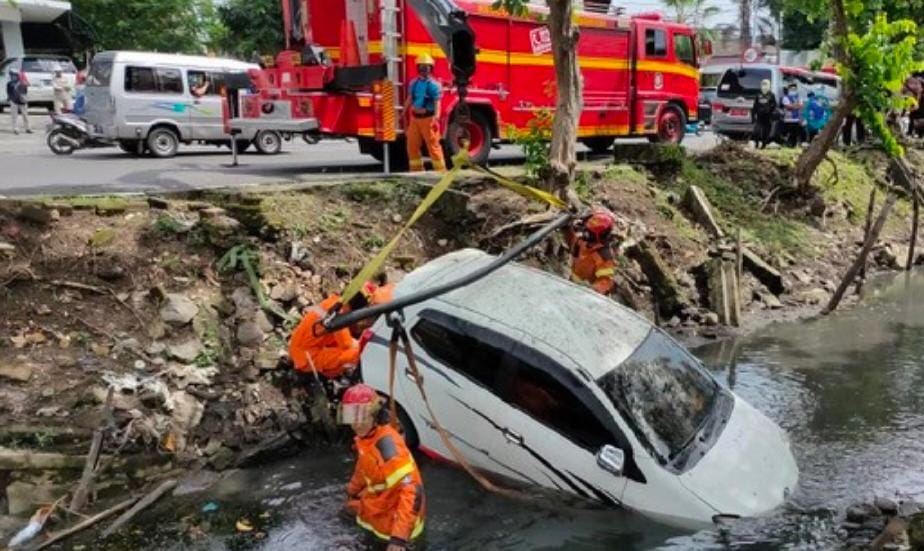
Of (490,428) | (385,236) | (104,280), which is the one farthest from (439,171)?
(490,428)

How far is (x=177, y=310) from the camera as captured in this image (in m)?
8.32

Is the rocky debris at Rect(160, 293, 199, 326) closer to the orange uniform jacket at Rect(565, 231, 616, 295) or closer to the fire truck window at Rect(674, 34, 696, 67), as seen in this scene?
the orange uniform jacket at Rect(565, 231, 616, 295)

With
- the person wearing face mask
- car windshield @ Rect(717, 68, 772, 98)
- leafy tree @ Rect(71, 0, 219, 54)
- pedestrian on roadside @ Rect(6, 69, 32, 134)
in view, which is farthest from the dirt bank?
leafy tree @ Rect(71, 0, 219, 54)

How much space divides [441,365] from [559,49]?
19.2ft

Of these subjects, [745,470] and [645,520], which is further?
[745,470]

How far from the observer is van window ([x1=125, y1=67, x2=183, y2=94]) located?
1694cm

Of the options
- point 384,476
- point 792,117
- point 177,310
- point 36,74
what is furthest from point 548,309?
point 36,74

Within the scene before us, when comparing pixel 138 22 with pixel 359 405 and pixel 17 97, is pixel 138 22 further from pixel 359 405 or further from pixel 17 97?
pixel 359 405

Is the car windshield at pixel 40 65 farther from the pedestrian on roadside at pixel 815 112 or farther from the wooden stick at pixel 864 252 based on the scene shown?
→ the wooden stick at pixel 864 252

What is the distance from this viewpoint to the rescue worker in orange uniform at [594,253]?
9.41 m

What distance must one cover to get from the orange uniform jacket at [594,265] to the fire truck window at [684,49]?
963cm

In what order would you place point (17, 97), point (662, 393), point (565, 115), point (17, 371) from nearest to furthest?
1. point (662, 393)
2. point (17, 371)
3. point (565, 115)
4. point (17, 97)

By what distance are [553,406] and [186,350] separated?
148 inches

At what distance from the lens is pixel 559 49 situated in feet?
36.6
